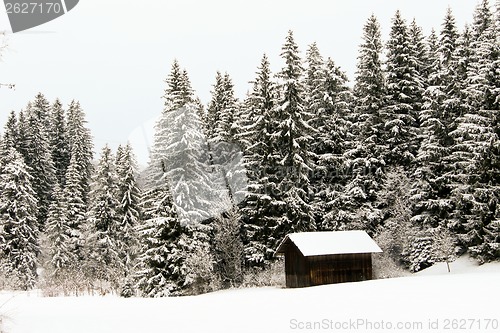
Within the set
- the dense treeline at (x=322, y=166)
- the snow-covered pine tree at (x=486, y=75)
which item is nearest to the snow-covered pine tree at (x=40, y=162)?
the dense treeline at (x=322, y=166)

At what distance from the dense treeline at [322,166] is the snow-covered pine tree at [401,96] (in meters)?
0.13

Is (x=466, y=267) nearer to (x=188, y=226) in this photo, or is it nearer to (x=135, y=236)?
(x=188, y=226)

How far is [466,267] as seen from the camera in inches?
1374

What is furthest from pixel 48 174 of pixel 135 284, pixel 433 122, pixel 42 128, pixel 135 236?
pixel 433 122

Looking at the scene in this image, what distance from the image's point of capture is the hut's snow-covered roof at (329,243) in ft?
108

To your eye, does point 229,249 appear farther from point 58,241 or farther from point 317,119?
point 58,241

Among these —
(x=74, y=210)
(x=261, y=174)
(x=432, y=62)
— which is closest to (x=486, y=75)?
(x=432, y=62)

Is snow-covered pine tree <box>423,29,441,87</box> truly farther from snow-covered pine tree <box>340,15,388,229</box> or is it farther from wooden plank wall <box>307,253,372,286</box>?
wooden plank wall <box>307,253,372,286</box>

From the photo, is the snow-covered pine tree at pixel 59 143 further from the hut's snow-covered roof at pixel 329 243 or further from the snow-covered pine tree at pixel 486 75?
the snow-covered pine tree at pixel 486 75

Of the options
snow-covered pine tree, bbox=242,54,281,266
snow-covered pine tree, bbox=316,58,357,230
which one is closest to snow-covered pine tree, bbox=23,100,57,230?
snow-covered pine tree, bbox=242,54,281,266

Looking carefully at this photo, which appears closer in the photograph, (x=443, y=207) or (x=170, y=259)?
(x=170, y=259)

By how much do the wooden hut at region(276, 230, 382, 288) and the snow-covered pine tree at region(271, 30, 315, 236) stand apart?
12.7 feet

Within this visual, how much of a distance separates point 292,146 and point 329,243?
29.3 feet

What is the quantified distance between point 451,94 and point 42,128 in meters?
52.1
